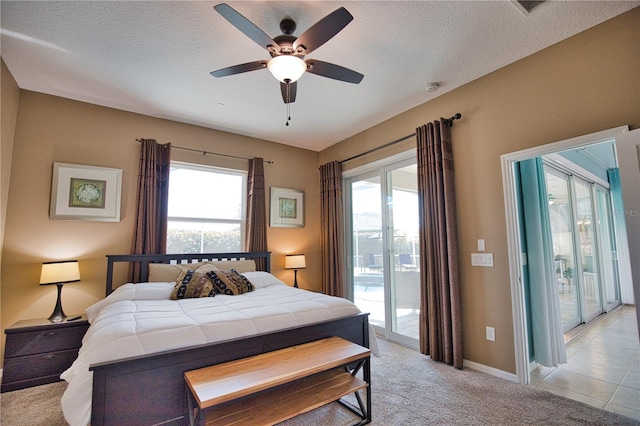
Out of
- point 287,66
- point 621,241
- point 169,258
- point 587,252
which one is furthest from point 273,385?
point 621,241

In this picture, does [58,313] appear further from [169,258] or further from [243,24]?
[243,24]

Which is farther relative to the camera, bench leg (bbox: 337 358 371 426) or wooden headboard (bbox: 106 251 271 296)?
wooden headboard (bbox: 106 251 271 296)

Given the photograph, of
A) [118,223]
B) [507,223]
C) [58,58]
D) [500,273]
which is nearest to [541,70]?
[507,223]

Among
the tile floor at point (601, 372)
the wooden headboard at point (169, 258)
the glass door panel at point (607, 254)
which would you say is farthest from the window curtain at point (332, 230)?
the glass door panel at point (607, 254)

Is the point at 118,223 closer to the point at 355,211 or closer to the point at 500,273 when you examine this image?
the point at 355,211

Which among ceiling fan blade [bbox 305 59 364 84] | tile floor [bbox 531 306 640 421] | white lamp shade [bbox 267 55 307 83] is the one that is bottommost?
tile floor [bbox 531 306 640 421]

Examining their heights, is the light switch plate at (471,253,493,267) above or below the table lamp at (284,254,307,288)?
above

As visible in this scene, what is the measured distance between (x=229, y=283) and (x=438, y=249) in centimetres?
230

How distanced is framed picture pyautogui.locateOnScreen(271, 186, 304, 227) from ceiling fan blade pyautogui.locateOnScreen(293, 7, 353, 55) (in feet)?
9.30

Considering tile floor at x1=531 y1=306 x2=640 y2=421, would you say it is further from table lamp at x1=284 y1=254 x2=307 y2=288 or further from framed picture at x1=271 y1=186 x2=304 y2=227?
framed picture at x1=271 y1=186 x2=304 y2=227

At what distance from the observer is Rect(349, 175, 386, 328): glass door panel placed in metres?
4.18

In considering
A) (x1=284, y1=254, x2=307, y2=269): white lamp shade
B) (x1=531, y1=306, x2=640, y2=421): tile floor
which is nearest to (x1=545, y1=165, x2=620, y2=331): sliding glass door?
(x1=531, y1=306, x2=640, y2=421): tile floor

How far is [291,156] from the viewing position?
16.3ft

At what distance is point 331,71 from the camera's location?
2199 mm
